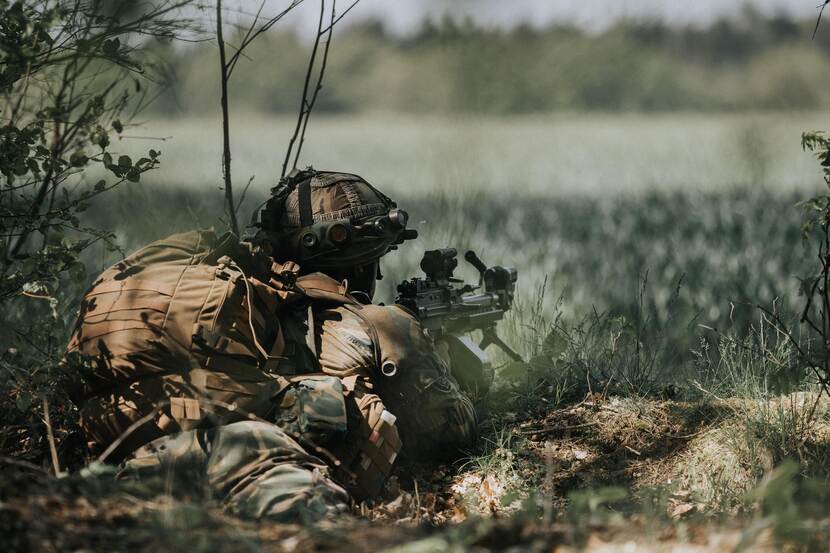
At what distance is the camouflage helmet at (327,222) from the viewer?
4066 mm

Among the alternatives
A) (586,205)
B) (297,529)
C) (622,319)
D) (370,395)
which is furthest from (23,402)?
(586,205)

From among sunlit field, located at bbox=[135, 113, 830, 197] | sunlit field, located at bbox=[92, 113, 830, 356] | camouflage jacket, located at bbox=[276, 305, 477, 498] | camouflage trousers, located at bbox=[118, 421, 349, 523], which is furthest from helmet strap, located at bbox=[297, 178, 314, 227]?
sunlit field, located at bbox=[135, 113, 830, 197]

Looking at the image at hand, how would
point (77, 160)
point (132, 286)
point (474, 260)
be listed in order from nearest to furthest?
point (132, 286) < point (77, 160) < point (474, 260)

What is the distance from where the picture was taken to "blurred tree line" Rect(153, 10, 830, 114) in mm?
12977

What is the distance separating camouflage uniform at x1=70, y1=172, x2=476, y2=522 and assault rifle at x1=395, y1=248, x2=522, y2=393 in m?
0.34

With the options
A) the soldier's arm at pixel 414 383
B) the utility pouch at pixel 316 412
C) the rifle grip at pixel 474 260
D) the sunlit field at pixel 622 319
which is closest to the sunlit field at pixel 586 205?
the sunlit field at pixel 622 319

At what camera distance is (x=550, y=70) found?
16672 mm

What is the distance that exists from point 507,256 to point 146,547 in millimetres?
6803

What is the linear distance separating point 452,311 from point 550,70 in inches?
503

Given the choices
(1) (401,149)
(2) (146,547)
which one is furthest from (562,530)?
(1) (401,149)

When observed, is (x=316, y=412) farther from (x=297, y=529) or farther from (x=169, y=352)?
(x=297, y=529)

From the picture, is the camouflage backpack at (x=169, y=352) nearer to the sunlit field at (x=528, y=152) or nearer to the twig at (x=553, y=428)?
the twig at (x=553, y=428)

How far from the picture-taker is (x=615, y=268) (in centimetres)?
892

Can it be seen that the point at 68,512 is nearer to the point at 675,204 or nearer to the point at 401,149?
the point at 675,204
